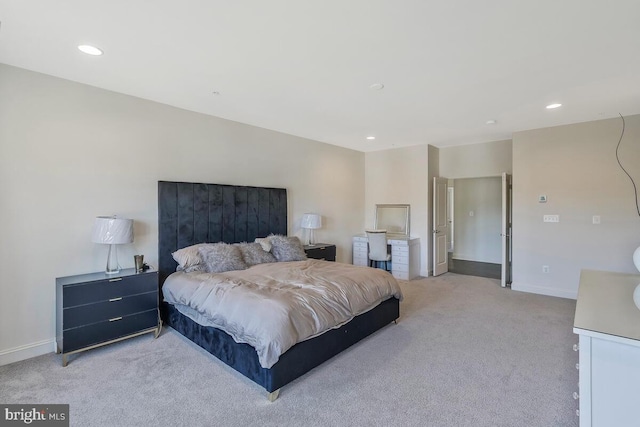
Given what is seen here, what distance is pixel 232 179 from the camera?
4363 mm

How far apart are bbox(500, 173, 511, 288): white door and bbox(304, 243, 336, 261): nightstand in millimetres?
2944

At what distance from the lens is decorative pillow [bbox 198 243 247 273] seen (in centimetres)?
347

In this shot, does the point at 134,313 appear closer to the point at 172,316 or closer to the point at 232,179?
the point at 172,316

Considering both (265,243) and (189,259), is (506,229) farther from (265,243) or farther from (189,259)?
(189,259)

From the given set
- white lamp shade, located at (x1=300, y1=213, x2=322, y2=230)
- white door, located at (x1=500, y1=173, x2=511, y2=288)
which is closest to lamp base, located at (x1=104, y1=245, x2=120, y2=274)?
white lamp shade, located at (x1=300, y1=213, x2=322, y2=230)

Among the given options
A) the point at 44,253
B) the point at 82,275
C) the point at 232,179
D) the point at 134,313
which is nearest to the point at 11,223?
the point at 44,253

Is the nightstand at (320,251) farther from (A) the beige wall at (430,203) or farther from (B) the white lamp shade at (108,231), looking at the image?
(B) the white lamp shade at (108,231)

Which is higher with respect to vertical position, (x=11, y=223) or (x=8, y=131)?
(x=8, y=131)

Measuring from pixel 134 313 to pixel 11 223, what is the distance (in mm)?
1338

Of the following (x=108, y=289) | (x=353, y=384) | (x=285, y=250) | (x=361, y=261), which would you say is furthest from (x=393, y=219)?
(x=108, y=289)

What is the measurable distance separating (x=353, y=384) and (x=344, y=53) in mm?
2673

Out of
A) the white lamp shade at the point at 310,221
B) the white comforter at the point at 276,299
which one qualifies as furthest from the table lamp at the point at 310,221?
the white comforter at the point at 276,299

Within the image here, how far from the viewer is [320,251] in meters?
5.10

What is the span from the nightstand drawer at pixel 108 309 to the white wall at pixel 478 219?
7266 millimetres
